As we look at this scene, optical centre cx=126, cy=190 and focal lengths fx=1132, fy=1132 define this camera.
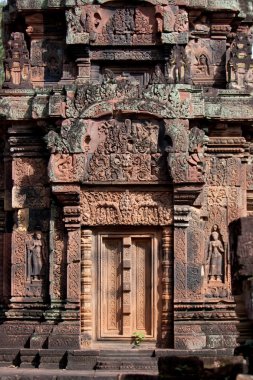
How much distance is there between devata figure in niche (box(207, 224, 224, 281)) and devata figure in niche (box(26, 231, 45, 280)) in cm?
271

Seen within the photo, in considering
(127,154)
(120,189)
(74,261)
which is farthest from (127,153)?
(74,261)

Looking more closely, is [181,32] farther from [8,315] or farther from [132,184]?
[8,315]

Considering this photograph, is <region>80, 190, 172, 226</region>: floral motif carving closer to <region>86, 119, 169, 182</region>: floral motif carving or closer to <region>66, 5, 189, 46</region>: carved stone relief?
<region>86, 119, 169, 182</region>: floral motif carving

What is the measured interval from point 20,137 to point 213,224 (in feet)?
11.3

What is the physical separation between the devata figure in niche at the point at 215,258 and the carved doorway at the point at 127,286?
2.85 ft

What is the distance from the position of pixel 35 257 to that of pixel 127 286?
1.59 m

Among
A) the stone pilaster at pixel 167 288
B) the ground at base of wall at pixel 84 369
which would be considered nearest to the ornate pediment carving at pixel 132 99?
the stone pilaster at pixel 167 288

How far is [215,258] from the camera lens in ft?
59.9

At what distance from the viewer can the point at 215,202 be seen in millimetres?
18391

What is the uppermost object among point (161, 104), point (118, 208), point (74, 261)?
point (161, 104)

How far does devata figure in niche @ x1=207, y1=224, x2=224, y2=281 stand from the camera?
18.2m

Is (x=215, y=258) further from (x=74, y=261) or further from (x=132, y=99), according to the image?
(x=132, y=99)

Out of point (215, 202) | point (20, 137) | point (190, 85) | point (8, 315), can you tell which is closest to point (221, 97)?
point (190, 85)

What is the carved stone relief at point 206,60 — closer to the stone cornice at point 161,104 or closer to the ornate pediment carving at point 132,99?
the stone cornice at point 161,104
